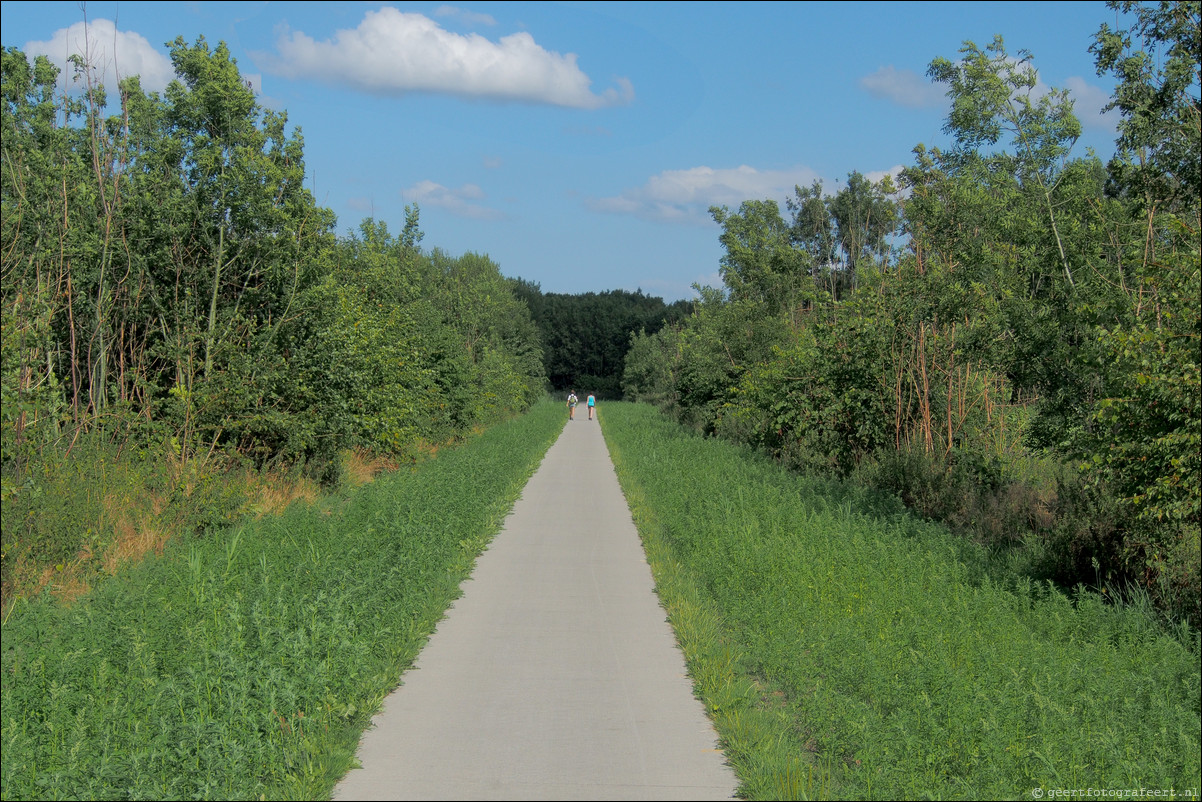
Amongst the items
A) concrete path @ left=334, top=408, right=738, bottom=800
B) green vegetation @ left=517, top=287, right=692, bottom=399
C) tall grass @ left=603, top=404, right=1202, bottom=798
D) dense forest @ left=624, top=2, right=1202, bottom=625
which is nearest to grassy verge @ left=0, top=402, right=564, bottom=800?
concrete path @ left=334, top=408, right=738, bottom=800

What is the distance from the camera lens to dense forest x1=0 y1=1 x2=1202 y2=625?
8.73 meters

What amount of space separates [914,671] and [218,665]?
15.2 feet

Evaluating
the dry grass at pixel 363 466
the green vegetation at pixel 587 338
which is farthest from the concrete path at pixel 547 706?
the green vegetation at pixel 587 338

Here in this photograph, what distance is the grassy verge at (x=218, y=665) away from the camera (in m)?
5.04

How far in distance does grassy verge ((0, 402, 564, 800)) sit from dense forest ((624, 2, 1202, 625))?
22.0 ft

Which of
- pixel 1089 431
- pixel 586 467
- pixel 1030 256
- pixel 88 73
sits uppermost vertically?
pixel 88 73

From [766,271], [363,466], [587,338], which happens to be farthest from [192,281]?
[587,338]

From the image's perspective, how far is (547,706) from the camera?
6.35 m

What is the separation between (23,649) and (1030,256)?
470 inches

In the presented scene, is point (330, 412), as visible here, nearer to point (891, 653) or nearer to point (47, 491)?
point (47, 491)

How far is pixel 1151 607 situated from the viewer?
8.70 m

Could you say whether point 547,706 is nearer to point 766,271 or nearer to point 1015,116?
point 1015,116

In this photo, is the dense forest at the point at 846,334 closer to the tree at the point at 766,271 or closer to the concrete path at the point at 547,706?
the concrete path at the point at 547,706

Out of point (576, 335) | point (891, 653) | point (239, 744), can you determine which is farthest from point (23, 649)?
point (576, 335)
